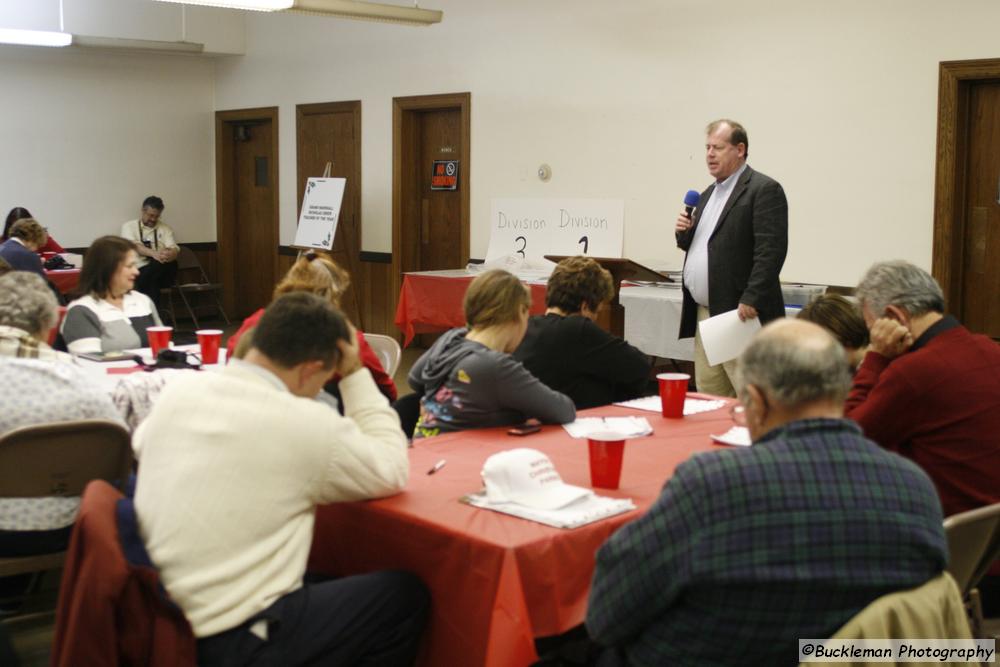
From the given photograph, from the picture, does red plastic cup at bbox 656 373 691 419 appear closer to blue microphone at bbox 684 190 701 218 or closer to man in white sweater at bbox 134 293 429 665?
man in white sweater at bbox 134 293 429 665

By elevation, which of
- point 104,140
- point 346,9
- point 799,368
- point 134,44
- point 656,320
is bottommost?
point 656,320

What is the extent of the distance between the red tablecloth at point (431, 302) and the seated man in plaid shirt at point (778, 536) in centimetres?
598

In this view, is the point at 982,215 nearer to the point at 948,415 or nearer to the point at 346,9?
the point at 948,415

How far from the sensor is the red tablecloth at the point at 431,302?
309 inches

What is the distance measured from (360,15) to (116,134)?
4129 mm

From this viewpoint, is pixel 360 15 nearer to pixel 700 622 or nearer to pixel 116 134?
pixel 116 134

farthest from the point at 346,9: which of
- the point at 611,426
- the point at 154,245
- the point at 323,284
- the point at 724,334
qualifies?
the point at 611,426

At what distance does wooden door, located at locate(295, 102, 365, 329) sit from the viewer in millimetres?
9930

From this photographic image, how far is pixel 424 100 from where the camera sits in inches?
362

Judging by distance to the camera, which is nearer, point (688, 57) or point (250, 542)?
point (250, 542)

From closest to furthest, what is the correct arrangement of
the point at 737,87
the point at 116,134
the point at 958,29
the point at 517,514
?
1. the point at 517,514
2. the point at 958,29
3. the point at 737,87
4. the point at 116,134

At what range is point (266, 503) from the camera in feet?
6.72

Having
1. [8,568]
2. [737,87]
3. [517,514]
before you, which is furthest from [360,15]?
[517,514]

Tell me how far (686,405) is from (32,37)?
7746 millimetres
